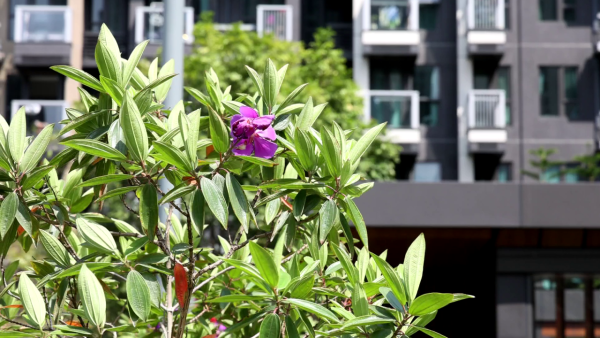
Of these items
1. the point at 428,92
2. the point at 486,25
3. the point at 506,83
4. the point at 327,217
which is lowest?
the point at 327,217

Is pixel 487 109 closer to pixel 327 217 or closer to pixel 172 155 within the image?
pixel 327 217

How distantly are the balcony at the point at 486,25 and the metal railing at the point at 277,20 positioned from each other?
4.17m

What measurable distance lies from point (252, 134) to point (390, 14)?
16.1 m

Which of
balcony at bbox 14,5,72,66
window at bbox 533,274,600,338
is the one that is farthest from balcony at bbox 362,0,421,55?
window at bbox 533,274,600,338

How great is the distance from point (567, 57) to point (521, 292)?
10.5m

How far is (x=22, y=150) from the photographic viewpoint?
168 centimetres

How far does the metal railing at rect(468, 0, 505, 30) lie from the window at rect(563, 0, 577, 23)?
5.93 feet

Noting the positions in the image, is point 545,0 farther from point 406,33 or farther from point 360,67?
point 360,67

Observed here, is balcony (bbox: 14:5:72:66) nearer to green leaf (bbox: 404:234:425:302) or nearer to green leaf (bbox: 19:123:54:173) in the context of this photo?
green leaf (bbox: 19:123:54:173)

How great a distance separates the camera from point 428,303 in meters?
1.49

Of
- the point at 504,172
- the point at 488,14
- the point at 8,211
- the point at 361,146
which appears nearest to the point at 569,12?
the point at 488,14

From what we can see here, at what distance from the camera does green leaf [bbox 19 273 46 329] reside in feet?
5.67

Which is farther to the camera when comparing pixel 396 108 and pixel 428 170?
pixel 428 170

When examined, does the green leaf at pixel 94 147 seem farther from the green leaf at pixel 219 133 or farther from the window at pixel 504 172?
the window at pixel 504 172
